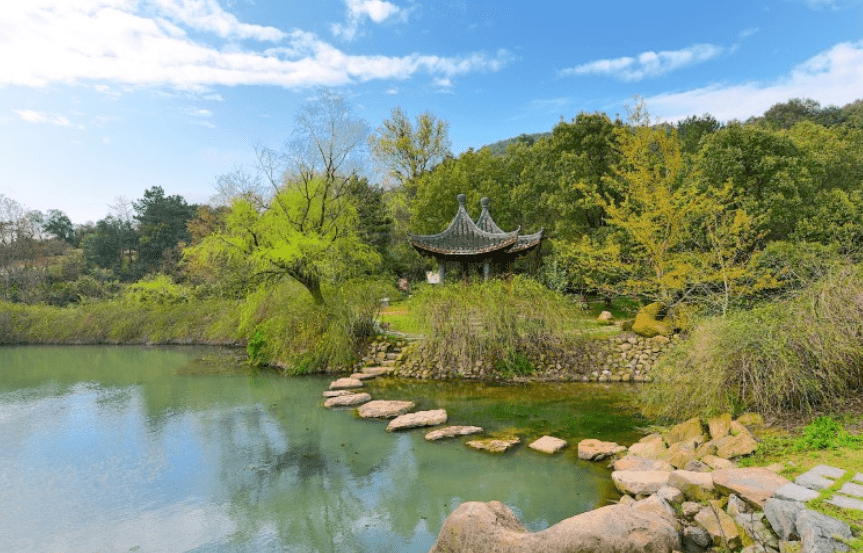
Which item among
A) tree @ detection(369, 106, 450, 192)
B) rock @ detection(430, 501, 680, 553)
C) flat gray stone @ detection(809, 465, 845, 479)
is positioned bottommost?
rock @ detection(430, 501, 680, 553)

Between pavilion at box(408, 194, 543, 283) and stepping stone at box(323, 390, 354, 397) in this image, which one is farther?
pavilion at box(408, 194, 543, 283)

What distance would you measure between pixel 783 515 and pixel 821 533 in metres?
0.41

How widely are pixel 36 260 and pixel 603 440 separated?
35712 mm

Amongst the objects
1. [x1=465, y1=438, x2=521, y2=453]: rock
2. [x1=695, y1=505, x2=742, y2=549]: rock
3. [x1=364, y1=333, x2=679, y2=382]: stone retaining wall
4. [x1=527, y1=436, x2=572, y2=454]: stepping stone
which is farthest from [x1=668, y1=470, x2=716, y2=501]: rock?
[x1=364, y1=333, x2=679, y2=382]: stone retaining wall

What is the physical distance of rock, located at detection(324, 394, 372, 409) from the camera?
29.7 ft

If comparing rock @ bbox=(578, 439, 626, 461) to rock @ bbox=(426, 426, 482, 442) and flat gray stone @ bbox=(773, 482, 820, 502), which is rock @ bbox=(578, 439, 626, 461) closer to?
rock @ bbox=(426, 426, 482, 442)

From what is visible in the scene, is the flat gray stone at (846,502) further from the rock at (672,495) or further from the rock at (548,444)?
the rock at (548,444)

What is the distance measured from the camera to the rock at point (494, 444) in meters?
6.51

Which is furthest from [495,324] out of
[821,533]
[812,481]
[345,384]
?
[821,533]

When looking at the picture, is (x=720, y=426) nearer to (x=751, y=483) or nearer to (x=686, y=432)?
(x=686, y=432)

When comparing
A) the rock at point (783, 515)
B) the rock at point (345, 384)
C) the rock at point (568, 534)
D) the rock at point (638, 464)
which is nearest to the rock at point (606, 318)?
the rock at point (345, 384)

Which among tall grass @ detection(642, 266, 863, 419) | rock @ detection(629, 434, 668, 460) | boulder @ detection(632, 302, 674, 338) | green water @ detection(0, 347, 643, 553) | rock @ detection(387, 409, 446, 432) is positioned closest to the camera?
green water @ detection(0, 347, 643, 553)

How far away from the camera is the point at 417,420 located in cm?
772

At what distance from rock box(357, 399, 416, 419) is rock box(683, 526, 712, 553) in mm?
5130
